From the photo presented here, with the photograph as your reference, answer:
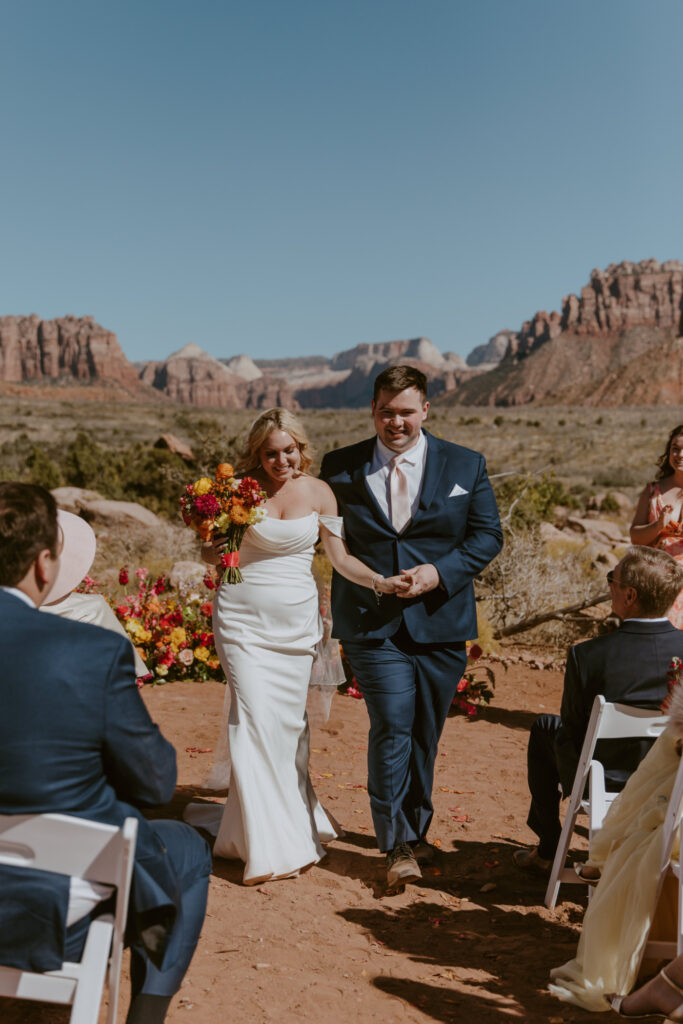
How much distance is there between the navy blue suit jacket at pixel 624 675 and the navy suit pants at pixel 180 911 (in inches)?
70.7

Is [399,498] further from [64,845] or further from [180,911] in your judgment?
[64,845]

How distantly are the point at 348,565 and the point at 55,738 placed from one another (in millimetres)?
2437

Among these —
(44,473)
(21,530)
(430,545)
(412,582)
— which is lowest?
(44,473)

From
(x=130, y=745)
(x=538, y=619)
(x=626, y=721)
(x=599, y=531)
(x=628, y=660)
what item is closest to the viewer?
(x=130, y=745)

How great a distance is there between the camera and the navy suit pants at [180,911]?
8.13 feet

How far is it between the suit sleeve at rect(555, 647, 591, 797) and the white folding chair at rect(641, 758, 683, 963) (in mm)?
948

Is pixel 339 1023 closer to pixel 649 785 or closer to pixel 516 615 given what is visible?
pixel 649 785

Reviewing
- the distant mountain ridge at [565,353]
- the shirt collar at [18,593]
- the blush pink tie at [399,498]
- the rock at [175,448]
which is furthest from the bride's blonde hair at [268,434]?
the distant mountain ridge at [565,353]

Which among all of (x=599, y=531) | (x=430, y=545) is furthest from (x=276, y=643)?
(x=599, y=531)

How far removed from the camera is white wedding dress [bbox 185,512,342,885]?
14.1 feet

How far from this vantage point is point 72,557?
317cm

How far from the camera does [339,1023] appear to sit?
10.1ft

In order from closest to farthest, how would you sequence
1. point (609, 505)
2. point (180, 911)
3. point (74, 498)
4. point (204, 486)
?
point (180, 911) → point (204, 486) → point (74, 498) → point (609, 505)

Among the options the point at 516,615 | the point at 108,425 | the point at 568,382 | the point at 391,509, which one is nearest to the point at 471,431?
the point at 108,425
